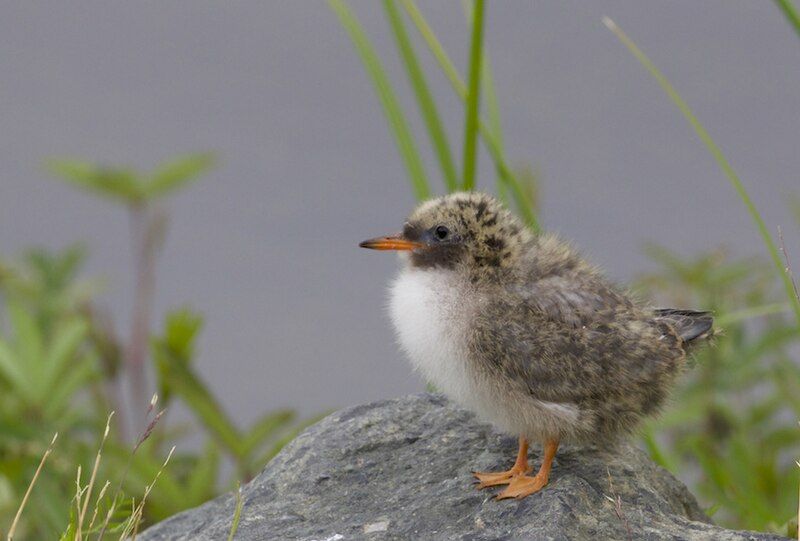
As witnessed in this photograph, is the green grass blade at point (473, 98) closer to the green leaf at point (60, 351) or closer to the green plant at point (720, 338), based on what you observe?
the green plant at point (720, 338)

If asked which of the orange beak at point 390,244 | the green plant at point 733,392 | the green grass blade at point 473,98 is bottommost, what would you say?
the green plant at point 733,392

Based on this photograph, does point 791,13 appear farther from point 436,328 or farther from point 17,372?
point 17,372

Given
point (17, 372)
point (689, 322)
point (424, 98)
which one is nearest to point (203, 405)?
point (17, 372)

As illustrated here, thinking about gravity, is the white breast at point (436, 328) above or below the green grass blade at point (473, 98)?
below

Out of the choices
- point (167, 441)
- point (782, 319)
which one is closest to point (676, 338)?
point (782, 319)

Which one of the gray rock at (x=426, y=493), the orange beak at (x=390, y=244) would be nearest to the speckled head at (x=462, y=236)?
the orange beak at (x=390, y=244)

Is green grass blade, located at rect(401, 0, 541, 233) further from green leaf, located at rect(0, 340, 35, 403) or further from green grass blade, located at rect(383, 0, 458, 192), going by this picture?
green leaf, located at rect(0, 340, 35, 403)
